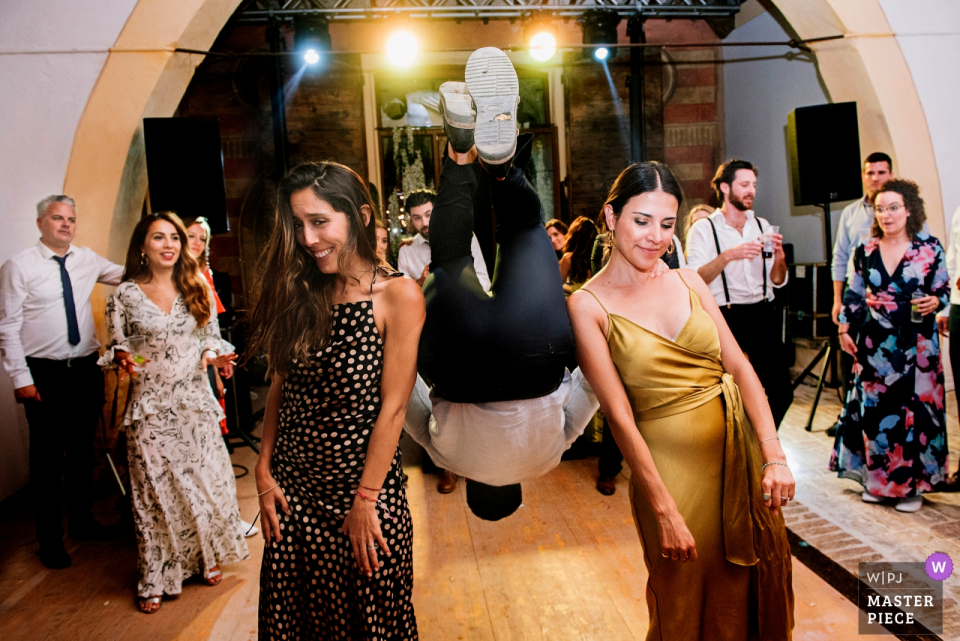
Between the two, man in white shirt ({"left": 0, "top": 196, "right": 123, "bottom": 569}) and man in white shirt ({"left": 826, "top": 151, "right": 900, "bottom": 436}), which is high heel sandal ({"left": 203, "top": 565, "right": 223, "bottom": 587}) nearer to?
man in white shirt ({"left": 0, "top": 196, "right": 123, "bottom": 569})

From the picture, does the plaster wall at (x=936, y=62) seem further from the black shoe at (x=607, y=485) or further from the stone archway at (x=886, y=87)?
the black shoe at (x=607, y=485)

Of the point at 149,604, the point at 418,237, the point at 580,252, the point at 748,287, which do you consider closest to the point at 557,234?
the point at 580,252

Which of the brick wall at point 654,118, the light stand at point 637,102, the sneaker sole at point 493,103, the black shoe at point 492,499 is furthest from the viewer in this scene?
the brick wall at point 654,118

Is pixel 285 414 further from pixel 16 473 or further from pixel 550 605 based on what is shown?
pixel 16 473

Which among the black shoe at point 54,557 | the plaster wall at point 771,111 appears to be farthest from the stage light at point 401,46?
the black shoe at point 54,557

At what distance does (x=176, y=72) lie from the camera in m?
4.30

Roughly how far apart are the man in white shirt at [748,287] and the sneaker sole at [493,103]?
209cm

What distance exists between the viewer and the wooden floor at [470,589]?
87.6 inches

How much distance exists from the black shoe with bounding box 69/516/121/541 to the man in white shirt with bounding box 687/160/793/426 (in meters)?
3.38

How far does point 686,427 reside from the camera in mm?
1528

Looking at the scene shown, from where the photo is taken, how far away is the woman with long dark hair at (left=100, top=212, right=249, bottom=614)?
253 centimetres

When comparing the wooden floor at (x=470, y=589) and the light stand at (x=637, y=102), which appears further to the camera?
the light stand at (x=637, y=102)

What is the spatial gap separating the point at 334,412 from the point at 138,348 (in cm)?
160

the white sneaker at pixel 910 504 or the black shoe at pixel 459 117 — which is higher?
the black shoe at pixel 459 117
